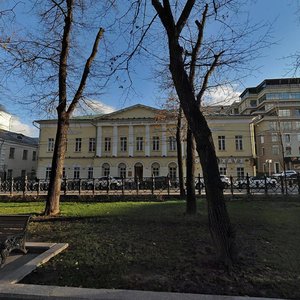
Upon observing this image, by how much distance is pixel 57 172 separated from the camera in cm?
1099

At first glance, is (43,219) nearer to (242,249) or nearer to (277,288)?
(242,249)

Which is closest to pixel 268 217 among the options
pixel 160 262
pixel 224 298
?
pixel 160 262

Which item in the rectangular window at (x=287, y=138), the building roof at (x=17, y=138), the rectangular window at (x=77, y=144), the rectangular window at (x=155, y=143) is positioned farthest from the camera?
the rectangular window at (x=287, y=138)

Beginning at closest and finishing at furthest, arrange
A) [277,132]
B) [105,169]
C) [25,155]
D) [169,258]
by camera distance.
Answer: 1. [169,258]
2. [105,169]
3. [25,155]
4. [277,132]

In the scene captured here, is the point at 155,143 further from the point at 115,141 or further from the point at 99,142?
the point at 99,142

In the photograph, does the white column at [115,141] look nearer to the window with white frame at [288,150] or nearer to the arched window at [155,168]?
the arched window at [155,168]

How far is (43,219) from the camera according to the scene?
31.6 ft

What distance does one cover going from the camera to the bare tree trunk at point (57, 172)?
10.7m

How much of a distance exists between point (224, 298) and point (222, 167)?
156ft

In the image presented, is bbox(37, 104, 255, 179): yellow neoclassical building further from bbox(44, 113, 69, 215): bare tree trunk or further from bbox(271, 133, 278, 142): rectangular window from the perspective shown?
bbox(44, 113, 69, 215): bare tree trunk

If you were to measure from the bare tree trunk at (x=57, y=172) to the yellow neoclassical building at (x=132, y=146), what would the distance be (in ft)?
127

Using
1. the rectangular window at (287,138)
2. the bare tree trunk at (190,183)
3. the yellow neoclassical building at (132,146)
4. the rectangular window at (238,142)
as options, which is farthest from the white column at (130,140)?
the bare tree trunk at (190,183)

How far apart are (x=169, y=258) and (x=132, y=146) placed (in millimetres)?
45896

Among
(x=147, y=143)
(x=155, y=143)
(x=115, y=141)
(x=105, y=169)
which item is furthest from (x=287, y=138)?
(x=105, y=169)
